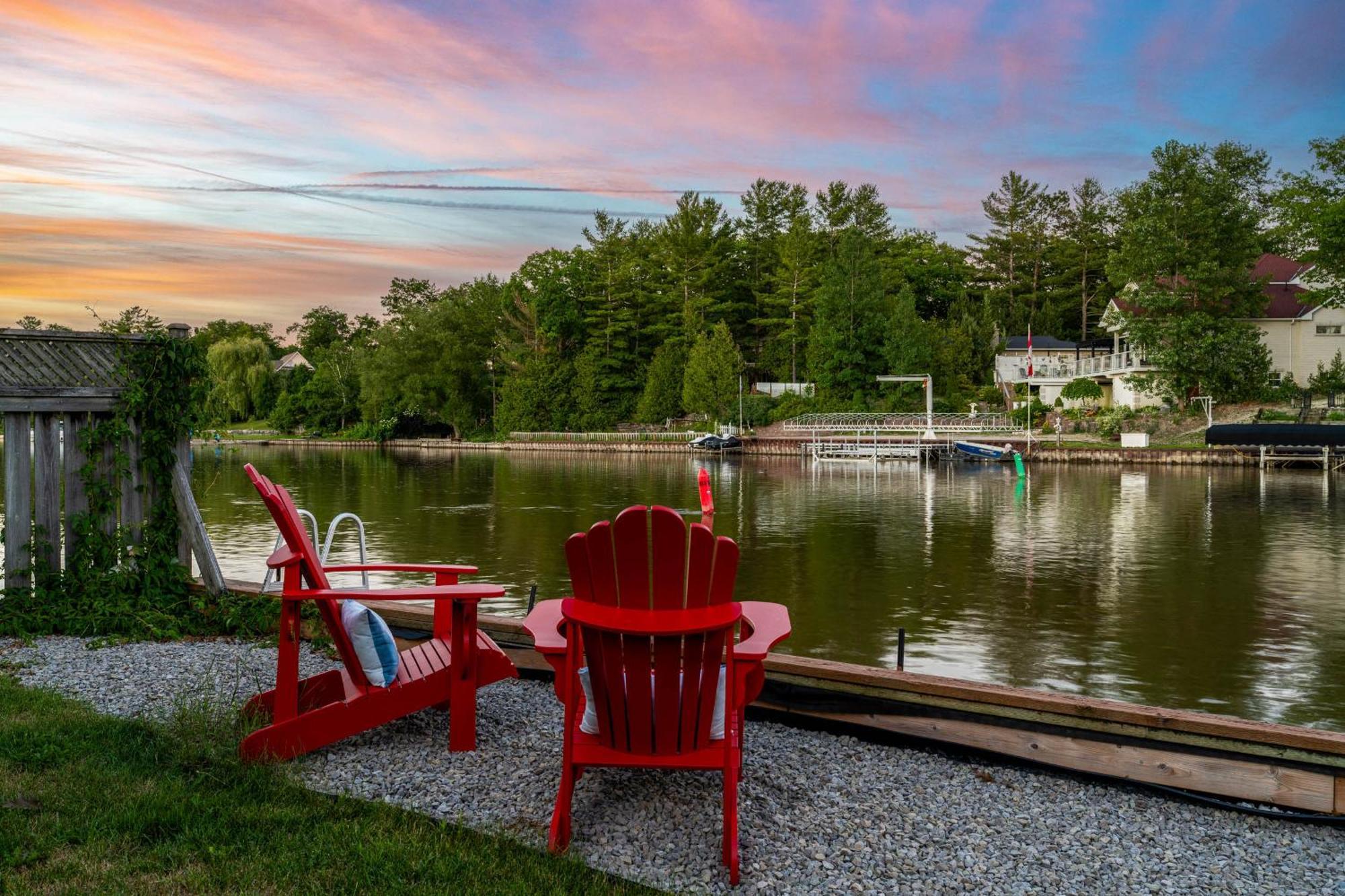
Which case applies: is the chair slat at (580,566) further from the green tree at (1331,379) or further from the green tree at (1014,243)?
the green tree at (1014,243)

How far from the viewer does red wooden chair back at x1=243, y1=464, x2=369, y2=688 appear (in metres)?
3.68

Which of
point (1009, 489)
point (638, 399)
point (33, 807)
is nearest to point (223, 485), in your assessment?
point (1009, 489)

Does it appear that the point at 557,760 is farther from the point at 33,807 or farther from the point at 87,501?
the point at 87,501

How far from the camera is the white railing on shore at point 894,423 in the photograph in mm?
51125

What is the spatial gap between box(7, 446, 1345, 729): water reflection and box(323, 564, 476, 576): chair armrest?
10.9 ft

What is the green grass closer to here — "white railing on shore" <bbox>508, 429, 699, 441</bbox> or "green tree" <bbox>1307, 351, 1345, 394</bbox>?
"green tree" <bbox>1307, 351, 1345, 394</bbox>

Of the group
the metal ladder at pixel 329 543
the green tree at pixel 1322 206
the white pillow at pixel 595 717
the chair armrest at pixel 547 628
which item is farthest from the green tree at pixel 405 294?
the white pillow at pixel 595 717

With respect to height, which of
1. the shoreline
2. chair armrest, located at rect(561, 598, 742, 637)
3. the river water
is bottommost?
the river water

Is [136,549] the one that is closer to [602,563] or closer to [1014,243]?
[602,563]

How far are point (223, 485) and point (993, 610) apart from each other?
27605 mm

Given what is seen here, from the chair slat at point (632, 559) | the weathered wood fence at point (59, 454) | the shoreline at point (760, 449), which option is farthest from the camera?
the shoreline at point (760, 449)

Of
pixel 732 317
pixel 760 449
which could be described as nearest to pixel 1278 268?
pixel 760 449

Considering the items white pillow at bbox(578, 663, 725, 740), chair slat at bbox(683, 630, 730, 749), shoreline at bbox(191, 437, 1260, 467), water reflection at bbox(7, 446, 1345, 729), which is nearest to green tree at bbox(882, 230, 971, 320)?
shoreline at bbox(191, 437, 1260, 467)

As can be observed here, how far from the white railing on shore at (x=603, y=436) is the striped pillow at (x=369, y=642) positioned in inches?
2145
